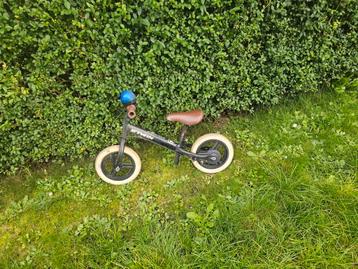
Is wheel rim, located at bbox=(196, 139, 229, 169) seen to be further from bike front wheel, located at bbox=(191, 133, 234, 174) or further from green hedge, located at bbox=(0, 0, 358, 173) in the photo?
green hedge, located at bbox=(0, 0, 358, 173)

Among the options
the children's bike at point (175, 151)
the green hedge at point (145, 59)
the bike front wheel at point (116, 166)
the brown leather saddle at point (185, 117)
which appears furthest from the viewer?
the bike front wheel at point (116, 166)

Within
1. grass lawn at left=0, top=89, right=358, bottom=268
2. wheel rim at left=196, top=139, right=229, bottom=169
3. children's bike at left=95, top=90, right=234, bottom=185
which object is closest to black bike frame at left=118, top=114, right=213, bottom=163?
children's bike at left=95, top=90, right=234, bottom=185

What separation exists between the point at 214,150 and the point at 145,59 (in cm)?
130

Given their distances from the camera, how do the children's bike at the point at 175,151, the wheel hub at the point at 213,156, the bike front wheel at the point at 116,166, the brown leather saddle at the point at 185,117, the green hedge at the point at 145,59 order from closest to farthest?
the green hedge at the point at 145,59, the brown leather saddle at the point at 185,117, the children's bike at the point at 175,151, the bike front wheel at the point at 116,166, the wheel hub at the point at 213,156

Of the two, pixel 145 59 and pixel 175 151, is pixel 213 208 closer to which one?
pixel 175 151

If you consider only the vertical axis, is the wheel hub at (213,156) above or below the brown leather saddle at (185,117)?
below

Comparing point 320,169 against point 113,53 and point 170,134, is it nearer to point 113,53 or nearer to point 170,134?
point 170,134

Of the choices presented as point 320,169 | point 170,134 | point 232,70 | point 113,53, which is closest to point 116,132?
point 170,134

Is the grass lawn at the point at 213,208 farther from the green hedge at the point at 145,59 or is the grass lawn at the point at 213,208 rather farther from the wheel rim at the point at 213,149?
the green hedge at the point at 145,59

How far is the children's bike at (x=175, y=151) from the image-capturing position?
10.2 feet

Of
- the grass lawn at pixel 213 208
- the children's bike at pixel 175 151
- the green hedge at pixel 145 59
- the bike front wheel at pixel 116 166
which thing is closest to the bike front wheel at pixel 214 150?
the children's bike at pixel 175 151

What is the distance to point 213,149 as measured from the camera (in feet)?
11.2

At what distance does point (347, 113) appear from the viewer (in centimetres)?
379

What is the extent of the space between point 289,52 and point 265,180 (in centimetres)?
154
